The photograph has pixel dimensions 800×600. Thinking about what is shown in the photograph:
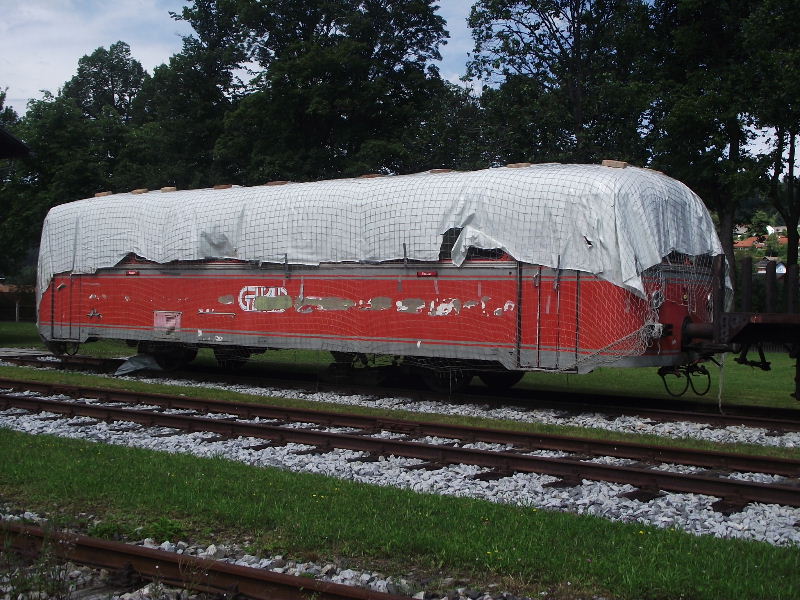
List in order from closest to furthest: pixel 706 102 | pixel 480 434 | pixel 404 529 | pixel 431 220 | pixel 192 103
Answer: pixel 404 529, pixel 480 434, pixel 431 220, pixel 706 102, pixel 192 103

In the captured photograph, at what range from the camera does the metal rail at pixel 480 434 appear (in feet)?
28.8

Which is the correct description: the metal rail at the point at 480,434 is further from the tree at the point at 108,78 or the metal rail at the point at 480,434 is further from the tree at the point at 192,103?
the tree at the point at 108,78

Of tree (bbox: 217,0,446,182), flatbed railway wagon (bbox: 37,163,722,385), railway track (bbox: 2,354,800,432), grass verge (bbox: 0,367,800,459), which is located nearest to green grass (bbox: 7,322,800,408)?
railway track (bbox: 2,354,800,432)

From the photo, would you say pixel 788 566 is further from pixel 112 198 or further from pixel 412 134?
pixel 412 134

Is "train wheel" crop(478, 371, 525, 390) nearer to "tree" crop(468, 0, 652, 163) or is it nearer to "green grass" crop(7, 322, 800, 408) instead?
"green grass" crop(7, 322, 800, 408)

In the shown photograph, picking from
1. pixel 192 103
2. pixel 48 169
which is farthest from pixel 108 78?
pixel 48 169

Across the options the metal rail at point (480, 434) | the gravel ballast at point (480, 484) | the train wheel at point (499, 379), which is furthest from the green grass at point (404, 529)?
the train wheel at point (499, 379)

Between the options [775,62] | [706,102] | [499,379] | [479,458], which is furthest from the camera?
[706,102]

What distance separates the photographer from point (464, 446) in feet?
33.3

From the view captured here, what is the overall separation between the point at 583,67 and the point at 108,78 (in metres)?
62.9

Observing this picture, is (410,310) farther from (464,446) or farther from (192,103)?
(192,103)

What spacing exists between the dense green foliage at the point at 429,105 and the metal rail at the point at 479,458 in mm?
18970

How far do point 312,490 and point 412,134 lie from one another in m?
26.5

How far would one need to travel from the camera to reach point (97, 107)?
79875 millimetres
